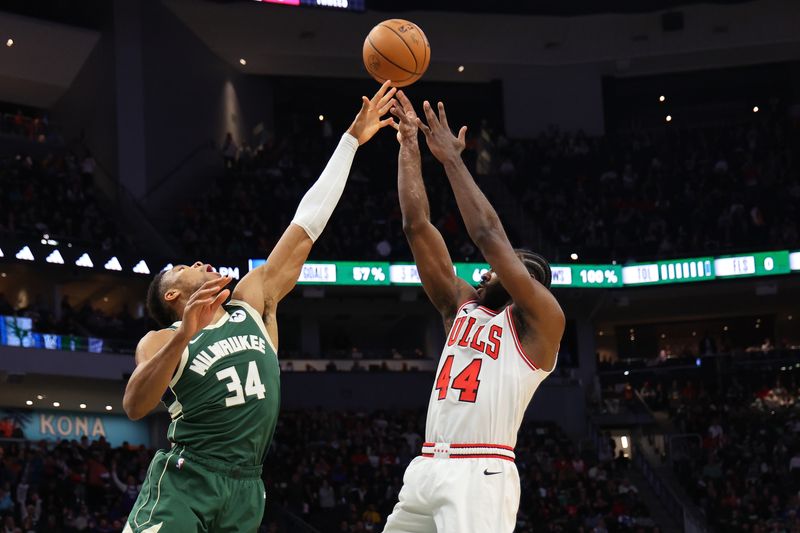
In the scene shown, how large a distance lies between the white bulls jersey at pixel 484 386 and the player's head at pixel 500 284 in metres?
0.14

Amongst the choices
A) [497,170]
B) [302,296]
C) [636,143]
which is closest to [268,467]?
[302,296]

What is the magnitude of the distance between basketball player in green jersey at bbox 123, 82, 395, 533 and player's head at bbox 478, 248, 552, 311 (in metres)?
1.16

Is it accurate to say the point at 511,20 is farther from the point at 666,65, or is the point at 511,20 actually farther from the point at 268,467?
the point at 268,467

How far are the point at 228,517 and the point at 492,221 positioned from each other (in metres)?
1.96

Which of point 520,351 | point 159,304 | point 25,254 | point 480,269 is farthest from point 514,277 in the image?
point 480,269

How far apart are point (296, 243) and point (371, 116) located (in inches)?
42.6

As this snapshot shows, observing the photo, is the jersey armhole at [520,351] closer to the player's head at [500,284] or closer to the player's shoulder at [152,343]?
the player's head at [500,284]

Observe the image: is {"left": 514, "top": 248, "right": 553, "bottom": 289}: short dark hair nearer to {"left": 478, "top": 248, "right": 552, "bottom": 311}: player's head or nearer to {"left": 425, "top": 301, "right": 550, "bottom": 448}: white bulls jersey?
{"left": 478, "top": 248, "right": 552, "bottom": 311}: player's head

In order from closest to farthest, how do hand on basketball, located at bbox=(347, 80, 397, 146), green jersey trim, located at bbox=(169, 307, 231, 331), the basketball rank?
green jersey trim, located at bbox=(169, 307, 231, 331) < hand on basketball, located at bbox=(347, 80, 397, 146) < the basketball

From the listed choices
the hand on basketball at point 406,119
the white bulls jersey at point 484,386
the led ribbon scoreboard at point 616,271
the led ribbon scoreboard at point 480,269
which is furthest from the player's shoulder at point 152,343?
the led ribbon scoreboard at point 616,271

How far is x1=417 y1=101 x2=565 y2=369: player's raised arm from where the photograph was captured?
579 centimetres

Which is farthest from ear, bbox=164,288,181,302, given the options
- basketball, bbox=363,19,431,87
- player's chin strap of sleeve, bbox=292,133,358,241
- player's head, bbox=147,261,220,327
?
basketball, bbox=363,19,431,87

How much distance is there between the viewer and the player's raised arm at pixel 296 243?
604cm

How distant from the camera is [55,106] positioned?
1326 inches
